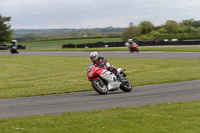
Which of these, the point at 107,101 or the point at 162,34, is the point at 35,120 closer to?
the point at 107,101

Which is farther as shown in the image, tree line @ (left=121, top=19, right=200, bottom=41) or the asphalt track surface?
tree line @ (left=121, top=19, right=200, bottom=41)

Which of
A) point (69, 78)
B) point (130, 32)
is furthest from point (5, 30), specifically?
point (69, 78)

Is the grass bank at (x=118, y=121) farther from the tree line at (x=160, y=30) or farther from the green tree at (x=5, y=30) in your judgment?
the green tree at (x=5, y=30)

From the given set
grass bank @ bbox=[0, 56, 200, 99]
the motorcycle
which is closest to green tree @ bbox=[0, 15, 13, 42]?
grass bank @ bbox=[0, 56, 200, 99]

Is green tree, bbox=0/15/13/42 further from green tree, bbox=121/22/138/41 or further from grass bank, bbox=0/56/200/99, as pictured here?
grass bank, bbox=0/56/200/99

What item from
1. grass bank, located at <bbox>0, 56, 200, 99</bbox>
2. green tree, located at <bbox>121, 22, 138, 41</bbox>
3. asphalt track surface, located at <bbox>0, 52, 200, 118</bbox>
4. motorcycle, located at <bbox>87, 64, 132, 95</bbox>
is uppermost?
green tree, located at <bbox>121, 22, 138, 41</bbox>

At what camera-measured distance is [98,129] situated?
6.81 m

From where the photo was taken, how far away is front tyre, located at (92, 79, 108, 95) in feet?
39.6

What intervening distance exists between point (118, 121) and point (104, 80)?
5075mm

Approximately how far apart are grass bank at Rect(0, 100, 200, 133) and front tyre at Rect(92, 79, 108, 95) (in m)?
3.07

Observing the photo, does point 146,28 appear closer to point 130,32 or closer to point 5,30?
point 130,32

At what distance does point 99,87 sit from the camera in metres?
12.2

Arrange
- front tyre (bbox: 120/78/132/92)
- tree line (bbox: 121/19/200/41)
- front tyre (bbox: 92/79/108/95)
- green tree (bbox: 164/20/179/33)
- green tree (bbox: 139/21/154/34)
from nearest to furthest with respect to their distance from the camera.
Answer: front tyre (bbox: 92/79/108/95), front tyre (bbox: 120/78/132/92), tree line (bbox: 121/19/200/41), green tree (bbox: 164/20/179/33), green tree (bbox: 139/21/154/34)

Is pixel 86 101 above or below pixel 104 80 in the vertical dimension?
below
